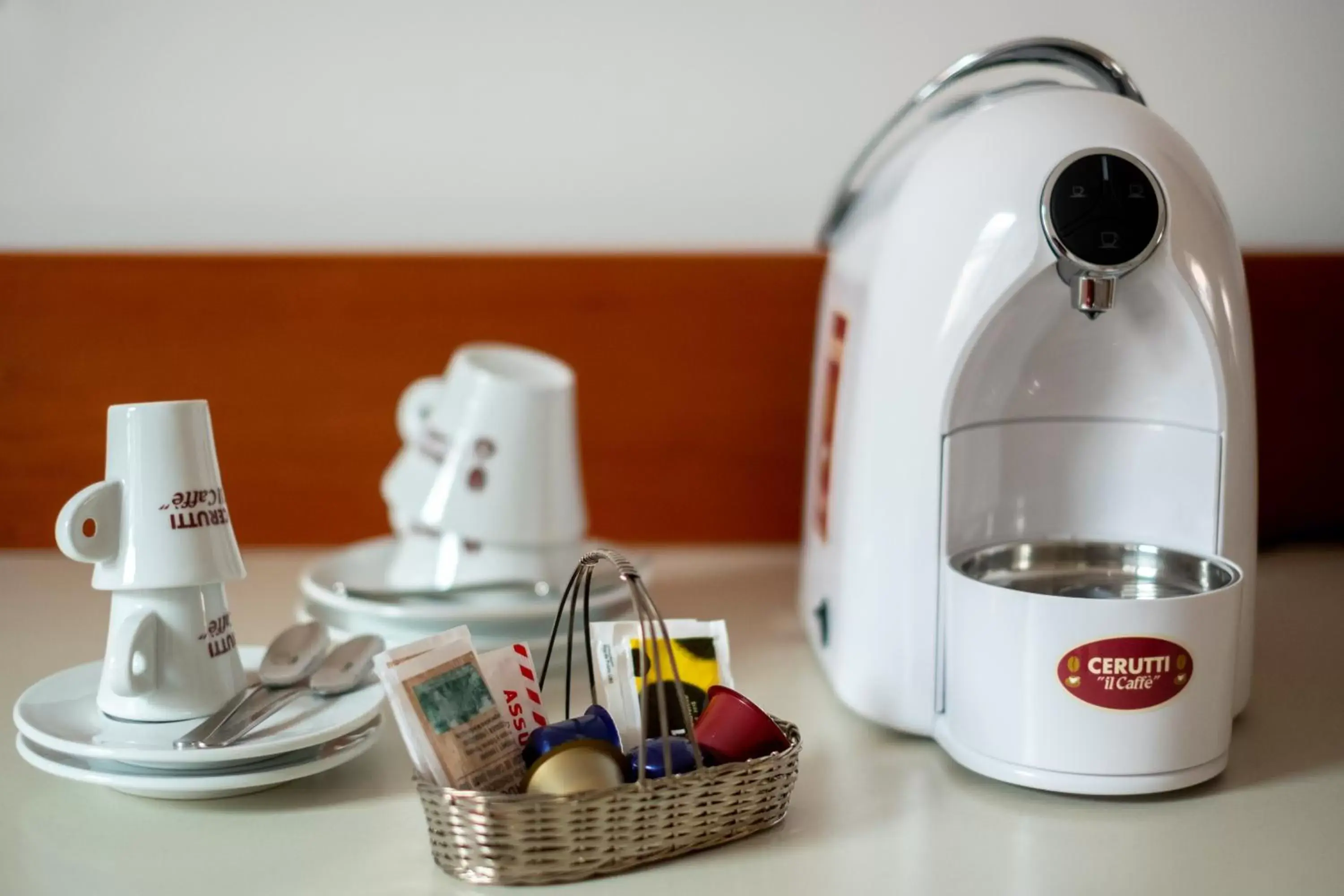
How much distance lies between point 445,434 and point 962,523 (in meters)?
0.37

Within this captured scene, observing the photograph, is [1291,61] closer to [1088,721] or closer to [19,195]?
[1088,721]

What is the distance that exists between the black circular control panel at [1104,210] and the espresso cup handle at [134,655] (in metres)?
0.48

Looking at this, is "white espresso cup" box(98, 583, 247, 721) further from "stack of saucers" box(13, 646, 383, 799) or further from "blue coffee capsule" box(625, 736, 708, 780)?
"blue coffee capsule" box(625, 736, 708, 780)

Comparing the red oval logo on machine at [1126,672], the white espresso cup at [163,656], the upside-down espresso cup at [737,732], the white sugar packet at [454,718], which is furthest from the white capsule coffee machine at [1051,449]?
the white espresso cup at [163,656]

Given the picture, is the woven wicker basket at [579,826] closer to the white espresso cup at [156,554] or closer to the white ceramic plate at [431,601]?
the white espresso cup at [156,554]

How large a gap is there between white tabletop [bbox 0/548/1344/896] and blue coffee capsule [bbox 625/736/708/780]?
4 cm

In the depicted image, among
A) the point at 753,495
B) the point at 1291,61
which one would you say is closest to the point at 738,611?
the point at 753,495

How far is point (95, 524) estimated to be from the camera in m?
0.63

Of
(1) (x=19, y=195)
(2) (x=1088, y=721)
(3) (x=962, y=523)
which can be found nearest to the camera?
(2) (x=1088, y=721)

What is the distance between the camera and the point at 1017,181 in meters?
0.66

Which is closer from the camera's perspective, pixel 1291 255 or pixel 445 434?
pixel 445 434

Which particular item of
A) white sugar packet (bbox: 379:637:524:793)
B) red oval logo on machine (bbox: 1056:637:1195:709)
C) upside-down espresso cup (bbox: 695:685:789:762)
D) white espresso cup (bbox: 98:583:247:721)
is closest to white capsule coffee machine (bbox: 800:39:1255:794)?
red oval logo on machine (bbox: 1056:637:1195:709)

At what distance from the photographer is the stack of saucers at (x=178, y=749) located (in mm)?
588

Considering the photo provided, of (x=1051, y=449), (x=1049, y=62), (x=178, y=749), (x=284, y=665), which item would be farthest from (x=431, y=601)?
(x=1049, y=62)
